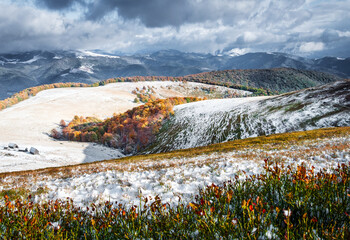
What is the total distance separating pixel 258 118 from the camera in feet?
242

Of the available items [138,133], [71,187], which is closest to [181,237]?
[71,187]

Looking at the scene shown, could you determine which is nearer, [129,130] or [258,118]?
[258,118]

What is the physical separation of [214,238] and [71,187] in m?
9.06

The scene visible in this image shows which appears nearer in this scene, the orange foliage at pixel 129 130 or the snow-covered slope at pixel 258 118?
the snow-covered slope at pixel 258 118

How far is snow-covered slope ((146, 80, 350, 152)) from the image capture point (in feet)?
190

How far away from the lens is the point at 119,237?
4094mm

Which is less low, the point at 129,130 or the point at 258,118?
the point at 258,118

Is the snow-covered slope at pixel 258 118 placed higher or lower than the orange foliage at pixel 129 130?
higher

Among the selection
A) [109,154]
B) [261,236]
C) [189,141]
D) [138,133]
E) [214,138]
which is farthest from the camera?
[138,133]

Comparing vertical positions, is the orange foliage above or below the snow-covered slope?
below

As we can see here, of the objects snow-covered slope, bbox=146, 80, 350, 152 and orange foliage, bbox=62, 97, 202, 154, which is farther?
orange foliage, bbox=62, 97, 202, 154

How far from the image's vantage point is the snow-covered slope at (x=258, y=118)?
57847 millimetres

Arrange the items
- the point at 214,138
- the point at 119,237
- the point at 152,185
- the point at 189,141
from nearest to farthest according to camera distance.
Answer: the point at 119,237, the point at 152,185, the point at 214,138, the point at 189,141

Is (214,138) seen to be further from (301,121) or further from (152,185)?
(152,185)
